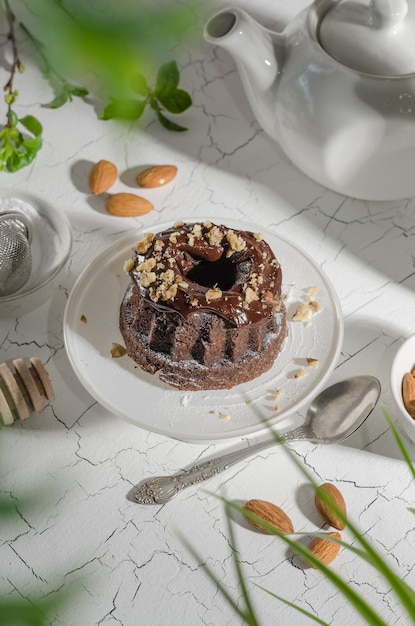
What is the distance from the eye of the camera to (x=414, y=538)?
945 millimetres

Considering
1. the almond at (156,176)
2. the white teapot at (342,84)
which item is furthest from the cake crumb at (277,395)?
the almond at (156,176)

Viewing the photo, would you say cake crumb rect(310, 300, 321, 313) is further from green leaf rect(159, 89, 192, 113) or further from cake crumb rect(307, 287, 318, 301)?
green leaf rect(159, 89, 192, 113)

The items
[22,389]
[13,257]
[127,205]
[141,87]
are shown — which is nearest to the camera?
[22,389]

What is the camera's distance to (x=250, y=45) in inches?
43.5

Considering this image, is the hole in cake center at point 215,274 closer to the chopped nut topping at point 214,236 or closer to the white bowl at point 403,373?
the chopped nut topping at point 214,236

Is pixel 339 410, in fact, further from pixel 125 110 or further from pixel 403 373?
pixel 125 110

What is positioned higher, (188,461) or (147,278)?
(147,278)

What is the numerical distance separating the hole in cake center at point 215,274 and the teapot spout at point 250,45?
11.8 inches

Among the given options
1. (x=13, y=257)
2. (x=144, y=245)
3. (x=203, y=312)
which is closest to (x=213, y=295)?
(x=203, y=312)

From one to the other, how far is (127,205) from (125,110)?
207 mm

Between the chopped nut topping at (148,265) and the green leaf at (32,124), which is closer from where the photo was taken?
the chopped nut topping at (148,265)

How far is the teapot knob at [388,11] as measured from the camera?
1005mm

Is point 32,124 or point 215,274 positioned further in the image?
point 32,124

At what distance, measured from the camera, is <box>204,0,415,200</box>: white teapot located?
1.04 m
